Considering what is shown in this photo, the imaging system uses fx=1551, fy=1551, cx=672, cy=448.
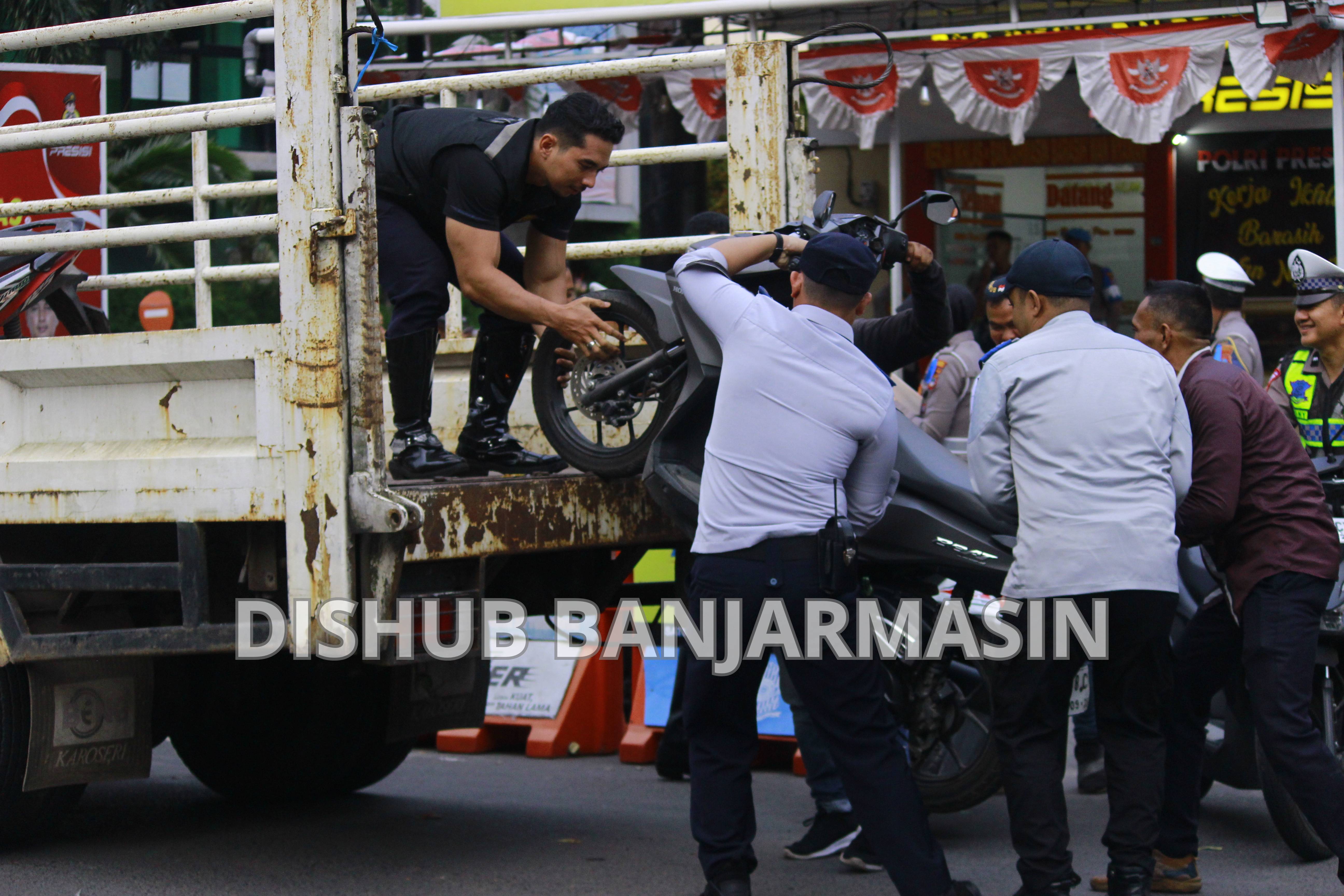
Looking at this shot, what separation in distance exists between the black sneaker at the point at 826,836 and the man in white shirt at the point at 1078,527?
0.80 metres

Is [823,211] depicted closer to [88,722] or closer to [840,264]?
[840,264]

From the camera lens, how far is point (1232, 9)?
890 cm

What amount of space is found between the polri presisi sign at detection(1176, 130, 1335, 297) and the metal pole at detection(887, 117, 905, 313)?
2200mm

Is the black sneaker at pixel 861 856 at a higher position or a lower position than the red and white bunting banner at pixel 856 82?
lower

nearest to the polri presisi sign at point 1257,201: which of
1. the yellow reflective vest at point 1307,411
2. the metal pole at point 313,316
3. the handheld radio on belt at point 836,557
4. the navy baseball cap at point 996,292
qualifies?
the navy baseball cap at point 996,292

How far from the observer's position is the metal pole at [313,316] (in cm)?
382

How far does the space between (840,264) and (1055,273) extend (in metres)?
0.58

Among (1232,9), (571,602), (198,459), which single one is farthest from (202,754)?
(1232,9)

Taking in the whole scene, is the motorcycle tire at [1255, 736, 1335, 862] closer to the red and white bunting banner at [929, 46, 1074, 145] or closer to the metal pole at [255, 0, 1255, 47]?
the metal pole at [255, 0, 1255, 47]

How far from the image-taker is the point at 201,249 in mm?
6238

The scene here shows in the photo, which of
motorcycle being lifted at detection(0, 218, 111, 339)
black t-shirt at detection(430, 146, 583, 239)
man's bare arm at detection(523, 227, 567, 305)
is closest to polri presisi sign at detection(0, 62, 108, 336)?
motorcycle being lifted at detection(0, 218, 111, 339)

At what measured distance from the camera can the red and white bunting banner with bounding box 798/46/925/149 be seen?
9.65 meters

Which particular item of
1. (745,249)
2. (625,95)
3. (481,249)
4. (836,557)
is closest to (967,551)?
(836,557)

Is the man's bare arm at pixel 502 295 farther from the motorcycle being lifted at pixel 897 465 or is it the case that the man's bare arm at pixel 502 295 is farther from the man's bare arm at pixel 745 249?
the man's bare arm at pixel 745 249
